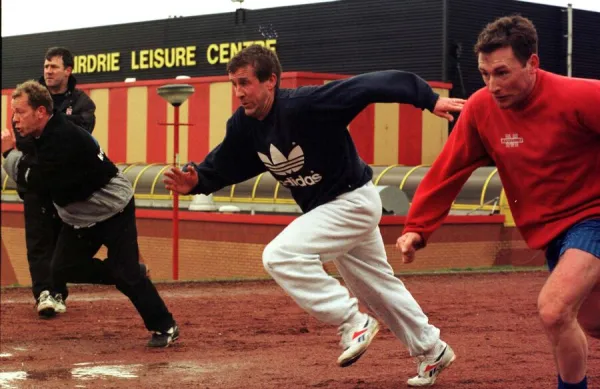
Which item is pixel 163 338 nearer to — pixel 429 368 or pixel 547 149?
pixel 429 368

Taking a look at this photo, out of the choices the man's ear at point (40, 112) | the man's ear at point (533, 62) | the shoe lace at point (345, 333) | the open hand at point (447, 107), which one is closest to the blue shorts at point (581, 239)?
the man's ear at point (533, 62)

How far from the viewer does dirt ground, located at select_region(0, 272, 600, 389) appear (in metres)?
7.37

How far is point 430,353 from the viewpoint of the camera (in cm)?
697

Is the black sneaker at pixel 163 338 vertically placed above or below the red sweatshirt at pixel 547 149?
below

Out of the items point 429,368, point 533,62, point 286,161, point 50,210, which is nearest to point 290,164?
point 286,161

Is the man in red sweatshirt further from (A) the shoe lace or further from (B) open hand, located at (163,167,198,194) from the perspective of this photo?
(B) open hand, located at (163,167,198,194)

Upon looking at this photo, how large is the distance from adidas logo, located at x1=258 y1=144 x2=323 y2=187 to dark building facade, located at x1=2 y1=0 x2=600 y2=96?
2316cm

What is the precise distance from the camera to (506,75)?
5695 mm

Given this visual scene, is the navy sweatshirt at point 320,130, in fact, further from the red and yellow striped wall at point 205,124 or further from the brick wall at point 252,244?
the red and yellow striped wall at point 205,124

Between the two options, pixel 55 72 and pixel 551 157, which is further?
pixel 55 72

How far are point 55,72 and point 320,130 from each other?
4.69 m

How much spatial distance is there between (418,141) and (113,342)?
19859 millimetres

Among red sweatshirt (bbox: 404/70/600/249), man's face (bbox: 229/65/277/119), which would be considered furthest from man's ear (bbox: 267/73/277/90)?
red sweatshirt (bbox: 404/70/600/249)

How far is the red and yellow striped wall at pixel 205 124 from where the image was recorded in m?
27.3
